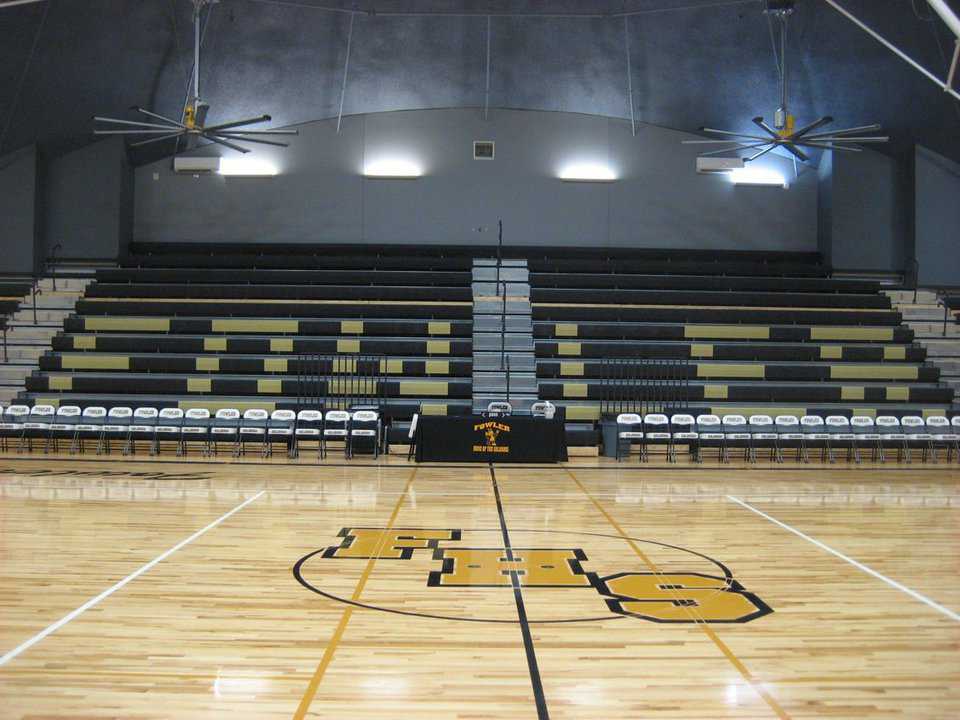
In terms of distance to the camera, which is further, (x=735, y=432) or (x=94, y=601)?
(x=735, y=432)

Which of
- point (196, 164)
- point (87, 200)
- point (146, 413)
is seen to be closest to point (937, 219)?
point (196, 164)

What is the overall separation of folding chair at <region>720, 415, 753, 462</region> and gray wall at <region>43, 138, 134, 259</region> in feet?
38.5

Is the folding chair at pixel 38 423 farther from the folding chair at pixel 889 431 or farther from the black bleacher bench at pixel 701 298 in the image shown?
the folding chair at pixel 889 431

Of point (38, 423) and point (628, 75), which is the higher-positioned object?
point (628, 75)

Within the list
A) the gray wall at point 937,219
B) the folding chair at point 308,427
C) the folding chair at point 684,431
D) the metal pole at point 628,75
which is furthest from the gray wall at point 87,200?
the gray wall at point 937,219

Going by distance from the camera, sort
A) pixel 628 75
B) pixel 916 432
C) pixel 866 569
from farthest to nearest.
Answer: pixel 628 75
pixel 916 432
pixel 866 569

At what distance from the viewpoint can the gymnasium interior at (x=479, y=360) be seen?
3934mm

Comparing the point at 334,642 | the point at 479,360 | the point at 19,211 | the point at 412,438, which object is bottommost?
the point at 334,642

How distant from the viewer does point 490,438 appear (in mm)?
11828

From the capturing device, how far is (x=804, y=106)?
50.7ft

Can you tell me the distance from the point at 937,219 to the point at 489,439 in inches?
420

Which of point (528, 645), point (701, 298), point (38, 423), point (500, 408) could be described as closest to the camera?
point (528, 645)

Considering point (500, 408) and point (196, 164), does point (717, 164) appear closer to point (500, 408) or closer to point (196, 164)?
point (500, 408)

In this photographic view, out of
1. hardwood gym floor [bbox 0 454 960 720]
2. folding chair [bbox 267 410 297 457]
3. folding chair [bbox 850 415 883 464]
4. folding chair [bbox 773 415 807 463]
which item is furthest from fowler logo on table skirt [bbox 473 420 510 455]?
folding chair [bbox 850 415 883 464]
